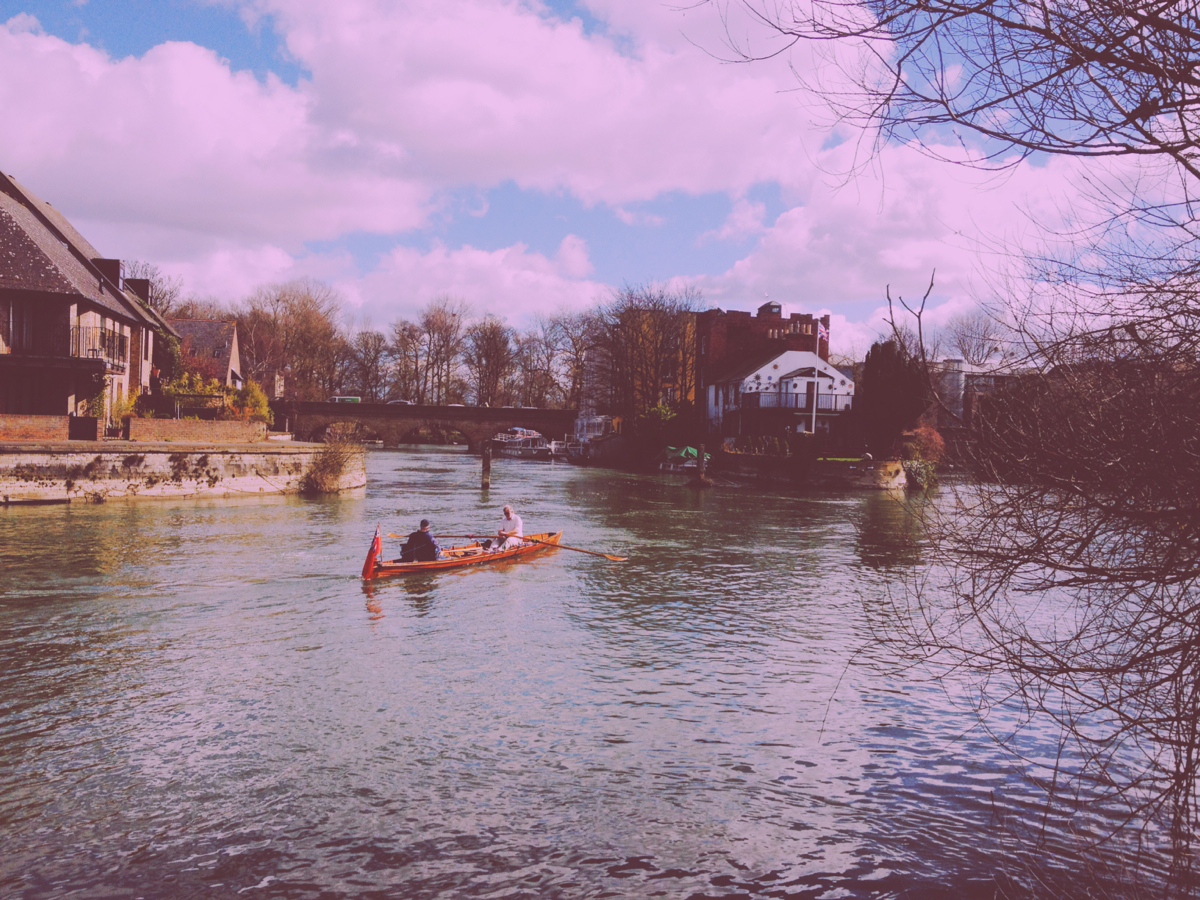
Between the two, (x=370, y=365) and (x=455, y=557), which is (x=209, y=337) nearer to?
(x=370, y=365)

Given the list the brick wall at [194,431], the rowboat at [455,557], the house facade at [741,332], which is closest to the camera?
the rowboat at [455,557]

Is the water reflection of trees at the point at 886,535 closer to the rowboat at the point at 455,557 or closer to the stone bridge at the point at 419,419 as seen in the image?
the rowboat at the point at 455,557

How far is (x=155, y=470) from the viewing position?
29016 millimetres

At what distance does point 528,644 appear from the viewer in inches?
529

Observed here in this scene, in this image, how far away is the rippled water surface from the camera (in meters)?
6.90

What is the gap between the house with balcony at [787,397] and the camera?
5762 centimetres

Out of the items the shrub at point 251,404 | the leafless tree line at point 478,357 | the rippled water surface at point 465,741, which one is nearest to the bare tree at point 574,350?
the leafless tree line at point 478,357

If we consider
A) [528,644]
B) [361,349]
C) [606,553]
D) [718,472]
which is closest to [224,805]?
[528,644]

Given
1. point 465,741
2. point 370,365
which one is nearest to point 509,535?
point 465,741

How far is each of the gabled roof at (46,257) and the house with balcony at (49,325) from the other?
0.04m

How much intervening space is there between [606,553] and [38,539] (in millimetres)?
13001

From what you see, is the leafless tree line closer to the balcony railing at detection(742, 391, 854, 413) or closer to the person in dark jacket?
the balcony railing at detection(742, 391, 854, 413)

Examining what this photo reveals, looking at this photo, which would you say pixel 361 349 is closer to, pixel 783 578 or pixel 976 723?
pixel 783 578

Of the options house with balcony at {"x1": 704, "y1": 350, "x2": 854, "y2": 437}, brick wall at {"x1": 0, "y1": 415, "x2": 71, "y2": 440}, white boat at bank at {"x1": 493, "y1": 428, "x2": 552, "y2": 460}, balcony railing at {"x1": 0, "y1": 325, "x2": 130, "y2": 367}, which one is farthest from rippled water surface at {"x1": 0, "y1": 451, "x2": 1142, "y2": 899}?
white boat at bank at {"x1": 493, "y1": 428, "x2": 552, "y2": 460}
